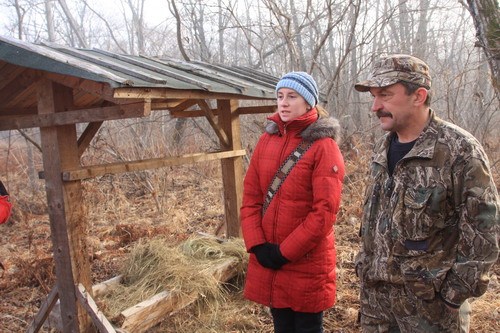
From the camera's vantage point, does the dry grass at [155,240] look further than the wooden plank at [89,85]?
Yes

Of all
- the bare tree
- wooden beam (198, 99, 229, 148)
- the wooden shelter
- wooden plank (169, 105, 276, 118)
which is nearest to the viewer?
the wooden shelter

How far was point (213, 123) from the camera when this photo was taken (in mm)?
4445

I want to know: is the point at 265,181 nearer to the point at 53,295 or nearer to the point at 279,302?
the point at 279,302

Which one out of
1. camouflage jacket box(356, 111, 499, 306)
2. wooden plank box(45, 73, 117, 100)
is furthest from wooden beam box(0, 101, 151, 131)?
camouflage jacket box(356, 111, 499, 306)

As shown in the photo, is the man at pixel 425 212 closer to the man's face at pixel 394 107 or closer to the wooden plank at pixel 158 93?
the man's face at pixel 394 107

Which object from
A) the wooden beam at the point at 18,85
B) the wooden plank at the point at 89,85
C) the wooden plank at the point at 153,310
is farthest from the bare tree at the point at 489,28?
the wooden beam at the point at 18,85

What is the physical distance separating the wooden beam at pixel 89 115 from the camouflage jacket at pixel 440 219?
1627mm

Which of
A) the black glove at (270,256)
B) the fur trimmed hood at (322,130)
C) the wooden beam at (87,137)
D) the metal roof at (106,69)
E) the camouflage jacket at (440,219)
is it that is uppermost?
the metal roof at (106,69)

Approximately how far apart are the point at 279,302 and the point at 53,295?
6.68 ft

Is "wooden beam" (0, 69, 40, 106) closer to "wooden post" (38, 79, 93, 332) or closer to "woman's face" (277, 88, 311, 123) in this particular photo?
"wooden post" (38, 79, 93, 332)

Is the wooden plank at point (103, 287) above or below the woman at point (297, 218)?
below

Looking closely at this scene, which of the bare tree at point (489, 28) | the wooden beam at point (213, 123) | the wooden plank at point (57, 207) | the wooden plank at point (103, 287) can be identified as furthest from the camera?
the wooden beam at point (213, 123)

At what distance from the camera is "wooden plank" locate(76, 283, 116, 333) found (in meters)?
3.18

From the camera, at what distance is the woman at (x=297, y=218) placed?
8.02ft
